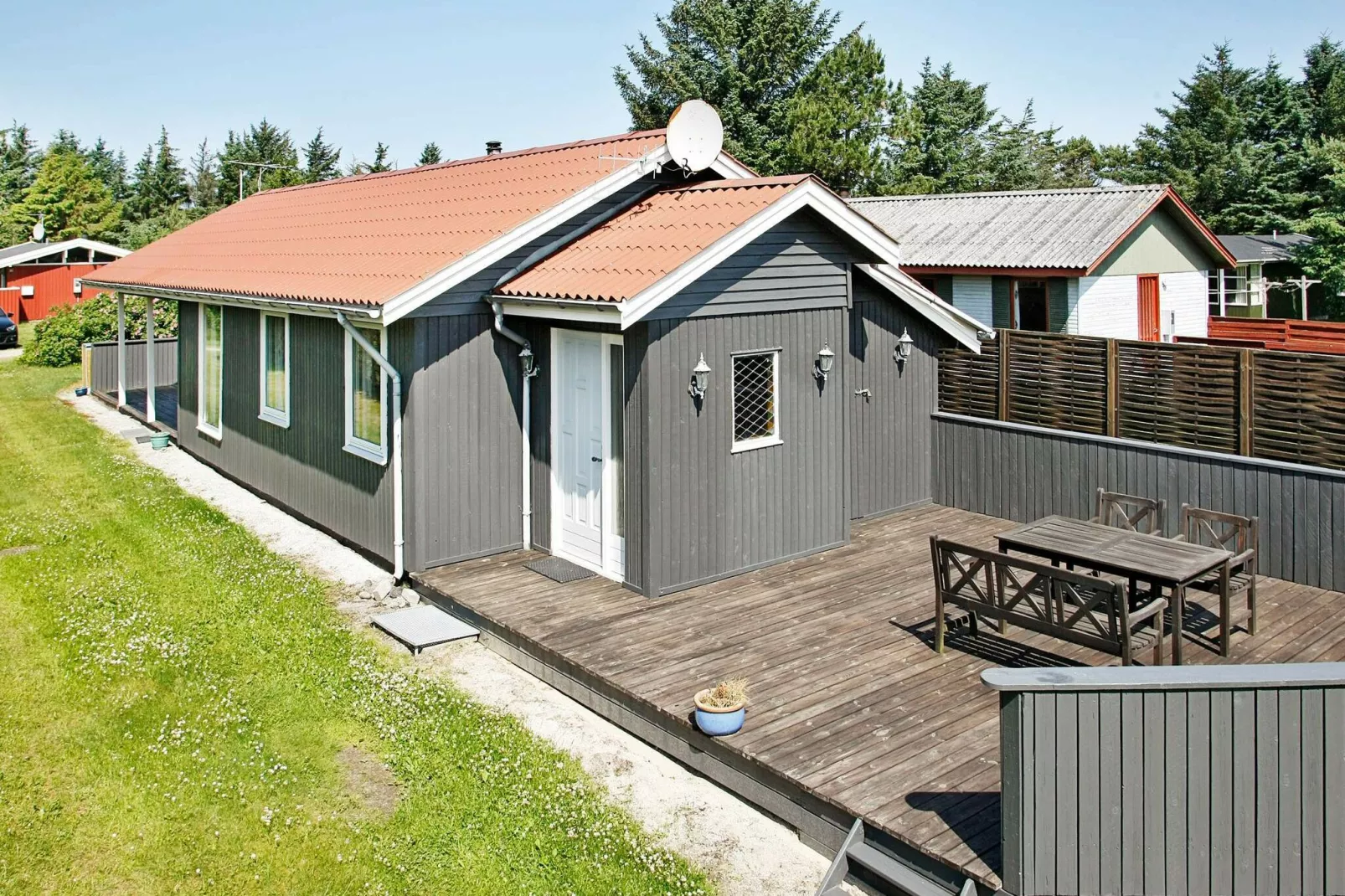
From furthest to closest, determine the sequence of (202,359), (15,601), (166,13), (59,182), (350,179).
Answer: (59,182) < (166,13) < (350,179) < (202,359) < (15,601)

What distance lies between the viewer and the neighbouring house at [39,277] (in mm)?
37031

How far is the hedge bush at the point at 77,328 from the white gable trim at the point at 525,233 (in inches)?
737

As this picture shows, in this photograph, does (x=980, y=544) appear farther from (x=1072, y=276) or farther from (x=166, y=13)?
(x=166, y=13)

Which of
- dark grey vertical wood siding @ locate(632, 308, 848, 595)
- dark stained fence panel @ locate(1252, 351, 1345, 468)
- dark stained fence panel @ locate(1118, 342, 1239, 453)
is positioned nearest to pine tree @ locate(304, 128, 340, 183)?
dark grey vertical wood siding @ locate(632, 308, 848, 595)

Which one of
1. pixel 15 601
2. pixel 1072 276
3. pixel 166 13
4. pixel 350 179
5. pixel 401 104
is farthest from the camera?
pixel 401 104

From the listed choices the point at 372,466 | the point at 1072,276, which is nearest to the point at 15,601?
the point at 372,466

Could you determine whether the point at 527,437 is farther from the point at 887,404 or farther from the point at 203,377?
the point at 203,377

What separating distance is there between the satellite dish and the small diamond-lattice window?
204 centimetres

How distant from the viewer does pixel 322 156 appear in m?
61.5

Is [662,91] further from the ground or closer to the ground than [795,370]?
further from the ground

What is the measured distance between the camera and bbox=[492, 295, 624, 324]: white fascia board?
8086 mm

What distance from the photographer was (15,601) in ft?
30.6

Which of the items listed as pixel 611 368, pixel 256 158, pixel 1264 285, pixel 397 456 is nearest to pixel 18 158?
pixel 256 158

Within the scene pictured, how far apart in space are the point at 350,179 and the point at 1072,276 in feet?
39.0
